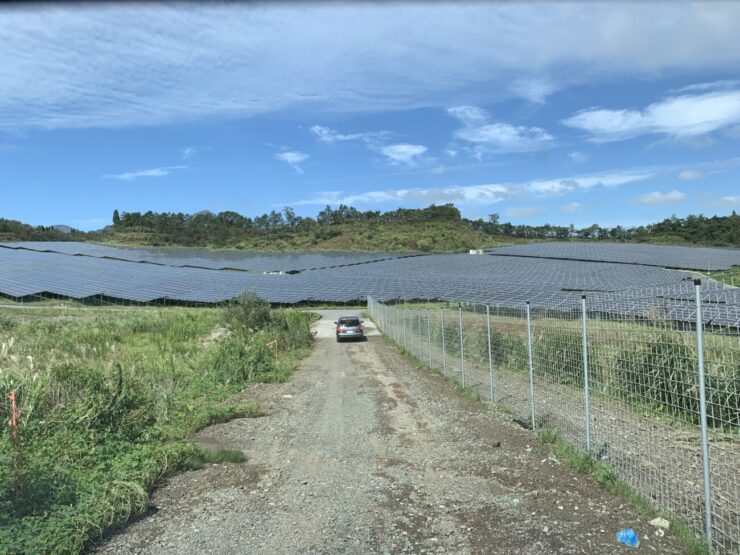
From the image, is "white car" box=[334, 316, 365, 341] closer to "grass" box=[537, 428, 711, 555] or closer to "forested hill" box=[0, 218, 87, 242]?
"grass" box=[537, 428, 711, 555]

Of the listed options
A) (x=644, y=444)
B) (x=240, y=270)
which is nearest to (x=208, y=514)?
(x=644, y=444)

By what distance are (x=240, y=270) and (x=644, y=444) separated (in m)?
71.7

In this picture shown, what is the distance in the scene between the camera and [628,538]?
4488 mm

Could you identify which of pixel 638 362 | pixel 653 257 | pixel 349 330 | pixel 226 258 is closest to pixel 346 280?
pixel 349 330

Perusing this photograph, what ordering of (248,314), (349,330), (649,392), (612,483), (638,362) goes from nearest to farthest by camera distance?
1. (638,362)
2. (612,483)
3. (649,392)
4. (248,314)
5. (349,330)

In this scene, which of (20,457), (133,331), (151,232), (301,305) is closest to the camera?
(20,457)

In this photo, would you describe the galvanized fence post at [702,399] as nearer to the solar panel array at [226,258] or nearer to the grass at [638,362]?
the grass at [638,362]

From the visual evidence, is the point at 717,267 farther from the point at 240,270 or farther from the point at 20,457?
the point at 20,457

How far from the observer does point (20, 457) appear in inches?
208

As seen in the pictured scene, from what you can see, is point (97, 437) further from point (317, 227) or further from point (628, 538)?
point (317, 227)

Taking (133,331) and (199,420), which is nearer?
(199,420)

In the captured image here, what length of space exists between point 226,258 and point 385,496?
87838 millimetres

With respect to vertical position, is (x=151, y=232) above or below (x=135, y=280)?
above

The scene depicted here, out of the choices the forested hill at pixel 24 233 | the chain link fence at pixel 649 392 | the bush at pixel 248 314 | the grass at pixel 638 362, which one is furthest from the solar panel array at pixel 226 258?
the chain link fence at pixel 649 392
